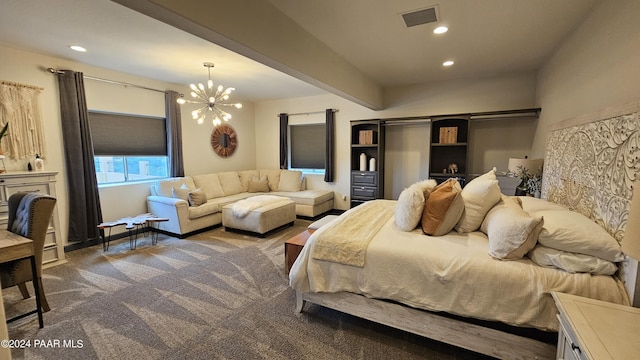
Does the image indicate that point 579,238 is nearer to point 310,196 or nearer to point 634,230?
point 634,230

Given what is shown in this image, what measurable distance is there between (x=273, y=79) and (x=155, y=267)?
3342 mm

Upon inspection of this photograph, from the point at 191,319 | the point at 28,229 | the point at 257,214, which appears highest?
the point at 28,229

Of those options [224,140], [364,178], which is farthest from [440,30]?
[224,140]

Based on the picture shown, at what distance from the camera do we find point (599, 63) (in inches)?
81.4

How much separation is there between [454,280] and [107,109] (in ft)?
17.1

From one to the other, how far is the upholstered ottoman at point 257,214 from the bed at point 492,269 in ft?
7.09

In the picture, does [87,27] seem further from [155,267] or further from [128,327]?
[128,327]

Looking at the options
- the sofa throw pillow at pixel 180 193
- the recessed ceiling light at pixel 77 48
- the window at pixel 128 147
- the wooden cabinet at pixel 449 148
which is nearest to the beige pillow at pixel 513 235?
the wooden cabinet at pixel 449 148

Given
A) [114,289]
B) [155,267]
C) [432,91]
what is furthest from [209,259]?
[432,91]

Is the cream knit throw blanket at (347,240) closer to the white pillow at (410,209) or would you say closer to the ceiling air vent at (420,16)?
the white pillow at (410,209)

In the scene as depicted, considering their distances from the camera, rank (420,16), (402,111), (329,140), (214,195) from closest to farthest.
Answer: (420,16) < (402,111) < (214,195) < (329,140)

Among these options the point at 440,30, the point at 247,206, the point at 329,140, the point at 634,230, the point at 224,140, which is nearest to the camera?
the point at 634,230

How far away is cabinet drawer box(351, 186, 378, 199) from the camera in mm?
5305

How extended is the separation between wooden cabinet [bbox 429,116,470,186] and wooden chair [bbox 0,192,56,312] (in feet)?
16.6
